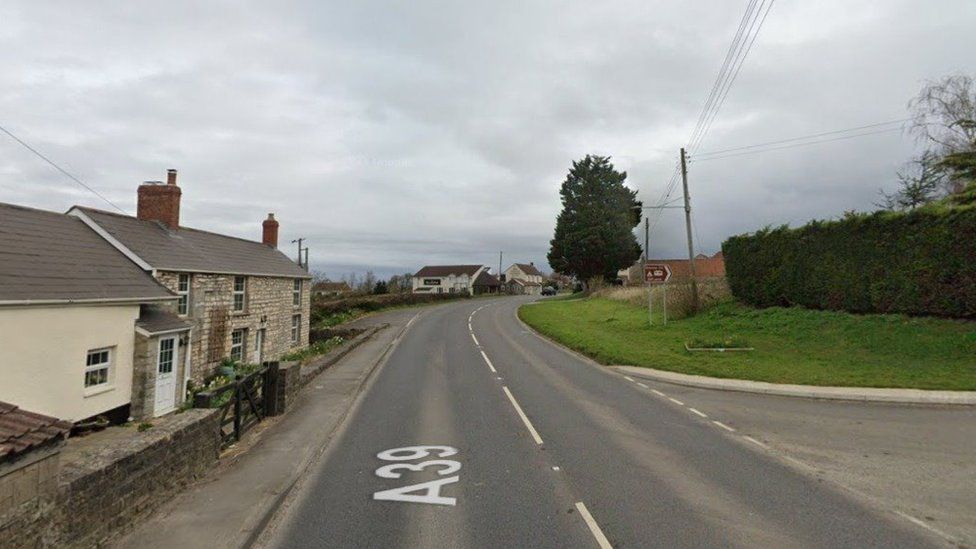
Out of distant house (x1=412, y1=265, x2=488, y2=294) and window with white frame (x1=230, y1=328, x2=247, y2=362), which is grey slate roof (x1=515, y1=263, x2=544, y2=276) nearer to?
distant house (x1=412, y1=265, x2=488, y2=294)

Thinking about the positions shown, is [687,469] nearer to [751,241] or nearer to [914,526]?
[914,526]

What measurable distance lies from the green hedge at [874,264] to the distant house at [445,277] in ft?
261

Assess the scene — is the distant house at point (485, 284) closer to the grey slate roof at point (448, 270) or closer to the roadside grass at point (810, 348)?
the grey slate roof at point (448, 270)

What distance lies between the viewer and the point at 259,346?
28703 millimetres

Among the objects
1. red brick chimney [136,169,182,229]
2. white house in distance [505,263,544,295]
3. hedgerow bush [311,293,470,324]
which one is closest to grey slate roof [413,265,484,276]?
white house in distance [505,263,544,295]

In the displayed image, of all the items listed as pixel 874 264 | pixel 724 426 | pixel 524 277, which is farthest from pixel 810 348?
pixel 524 277

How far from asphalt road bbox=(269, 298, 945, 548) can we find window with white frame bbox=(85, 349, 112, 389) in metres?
8.57

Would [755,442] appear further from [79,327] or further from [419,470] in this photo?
[79,327]

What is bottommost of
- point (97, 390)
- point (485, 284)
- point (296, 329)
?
point (97, 390)

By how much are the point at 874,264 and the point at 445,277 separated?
9072 centimetres

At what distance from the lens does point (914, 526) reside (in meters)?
5.70

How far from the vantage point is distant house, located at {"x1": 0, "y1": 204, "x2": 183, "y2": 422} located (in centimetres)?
1277

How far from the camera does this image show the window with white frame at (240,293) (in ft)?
87.1

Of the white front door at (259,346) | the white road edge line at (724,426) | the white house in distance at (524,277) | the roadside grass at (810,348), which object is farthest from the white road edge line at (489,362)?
the white house in distance at (524,277)
